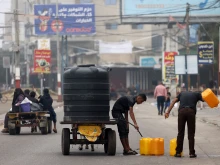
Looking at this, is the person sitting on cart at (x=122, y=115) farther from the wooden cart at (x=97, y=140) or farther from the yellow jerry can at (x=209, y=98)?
the yellow jerry can at (x=209, y=98)

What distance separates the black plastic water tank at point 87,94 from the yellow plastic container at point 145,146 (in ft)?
3.46

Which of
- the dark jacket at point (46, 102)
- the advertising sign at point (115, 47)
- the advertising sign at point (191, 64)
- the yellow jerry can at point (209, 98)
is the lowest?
the dark jacket at point (46, 102)

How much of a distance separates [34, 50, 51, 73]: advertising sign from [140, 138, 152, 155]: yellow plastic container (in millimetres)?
45077

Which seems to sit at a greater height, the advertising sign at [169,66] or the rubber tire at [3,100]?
the advertising sign at [169,66]

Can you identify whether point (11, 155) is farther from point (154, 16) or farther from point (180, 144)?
point (154, 16)

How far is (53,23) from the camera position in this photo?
235 ft

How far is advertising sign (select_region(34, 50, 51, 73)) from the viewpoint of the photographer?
61781 millimetres

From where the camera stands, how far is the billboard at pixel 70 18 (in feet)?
237

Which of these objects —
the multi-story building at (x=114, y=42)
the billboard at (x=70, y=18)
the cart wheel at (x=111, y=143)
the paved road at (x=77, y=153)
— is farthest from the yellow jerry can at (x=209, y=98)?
the multi-story building at (x=114, y=42)

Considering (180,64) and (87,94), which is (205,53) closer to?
(180,64)

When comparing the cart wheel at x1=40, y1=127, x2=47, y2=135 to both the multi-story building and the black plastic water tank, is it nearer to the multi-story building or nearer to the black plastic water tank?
the black plastic water tank

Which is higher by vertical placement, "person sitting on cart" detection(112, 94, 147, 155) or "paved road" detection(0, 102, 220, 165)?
"person sitting on cart" detection(112, 94, 147, 155)

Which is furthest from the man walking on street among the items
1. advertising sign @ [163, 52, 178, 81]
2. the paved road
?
advertising sign @ [163, 52, 178, 81]

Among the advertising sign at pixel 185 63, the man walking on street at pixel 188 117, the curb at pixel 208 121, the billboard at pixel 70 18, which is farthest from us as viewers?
the billboard at pixel 70 18
